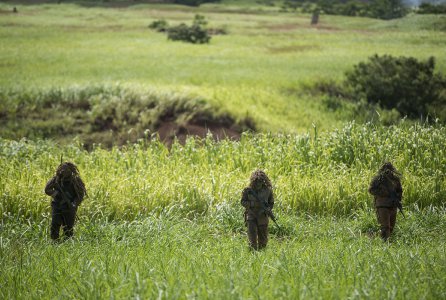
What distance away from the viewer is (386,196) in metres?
6.59

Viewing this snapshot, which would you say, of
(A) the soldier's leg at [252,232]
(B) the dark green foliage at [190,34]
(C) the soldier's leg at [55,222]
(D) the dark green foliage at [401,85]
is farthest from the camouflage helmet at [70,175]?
(B) the dark green foliage at [190,34]

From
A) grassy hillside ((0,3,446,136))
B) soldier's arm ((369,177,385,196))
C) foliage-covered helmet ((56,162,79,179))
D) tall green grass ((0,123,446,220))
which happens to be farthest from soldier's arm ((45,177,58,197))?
grassy hillside ((0,3,446,136))

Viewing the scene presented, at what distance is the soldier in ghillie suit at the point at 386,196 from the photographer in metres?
6.58

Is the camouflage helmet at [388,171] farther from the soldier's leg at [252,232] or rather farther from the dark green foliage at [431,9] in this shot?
the dark green foliage at [431,9]

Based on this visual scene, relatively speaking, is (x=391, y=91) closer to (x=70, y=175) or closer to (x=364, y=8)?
(x=70, y=175)

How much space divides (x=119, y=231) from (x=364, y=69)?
13.3 m

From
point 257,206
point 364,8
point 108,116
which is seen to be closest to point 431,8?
point 364,8

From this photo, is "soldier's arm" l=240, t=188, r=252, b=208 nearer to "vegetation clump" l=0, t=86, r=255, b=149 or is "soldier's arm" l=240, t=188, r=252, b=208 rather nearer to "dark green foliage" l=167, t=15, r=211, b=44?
"vegetation clump" l=0, t=86, r=255, b=149

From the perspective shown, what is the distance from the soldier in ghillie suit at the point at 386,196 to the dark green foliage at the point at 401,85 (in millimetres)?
10651

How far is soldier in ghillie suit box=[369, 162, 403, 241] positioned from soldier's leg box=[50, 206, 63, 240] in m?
3.93

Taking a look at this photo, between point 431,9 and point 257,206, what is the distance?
1770 centimetres

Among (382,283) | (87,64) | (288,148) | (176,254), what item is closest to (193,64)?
(87,64)

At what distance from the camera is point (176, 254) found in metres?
5.88

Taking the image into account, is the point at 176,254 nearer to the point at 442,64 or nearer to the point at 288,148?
the point at 288,148
